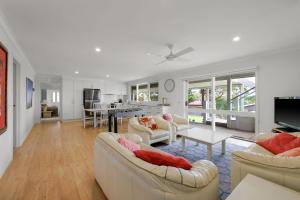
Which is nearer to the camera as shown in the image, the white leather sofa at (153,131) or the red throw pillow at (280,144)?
the red throw pillow at (280,144)

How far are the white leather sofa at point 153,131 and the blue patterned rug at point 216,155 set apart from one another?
26 cm

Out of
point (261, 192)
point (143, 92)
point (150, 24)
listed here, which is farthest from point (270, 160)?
point (143, 92)

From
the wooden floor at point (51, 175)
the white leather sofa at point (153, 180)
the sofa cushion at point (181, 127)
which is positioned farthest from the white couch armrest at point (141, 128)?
the white leather sofa at point (153, 180)

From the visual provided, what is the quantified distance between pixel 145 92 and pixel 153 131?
4.88m

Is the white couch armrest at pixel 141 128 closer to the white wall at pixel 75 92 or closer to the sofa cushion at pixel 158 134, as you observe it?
the sofa cushion at pixel 158 134

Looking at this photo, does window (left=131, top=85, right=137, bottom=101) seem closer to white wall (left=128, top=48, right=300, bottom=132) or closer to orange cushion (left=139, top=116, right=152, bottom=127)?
orange cushion (left=139, top=116, right=152, bottom=127)

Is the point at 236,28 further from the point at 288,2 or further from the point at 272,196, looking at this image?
the point at 272,196

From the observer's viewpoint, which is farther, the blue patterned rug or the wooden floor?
the blue patterned rug

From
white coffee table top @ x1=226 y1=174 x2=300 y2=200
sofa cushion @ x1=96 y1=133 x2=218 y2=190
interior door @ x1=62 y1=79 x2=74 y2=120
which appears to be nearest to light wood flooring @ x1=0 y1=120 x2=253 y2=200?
sofa cushion @ x1=96 y1=133 x2=218 y2=190

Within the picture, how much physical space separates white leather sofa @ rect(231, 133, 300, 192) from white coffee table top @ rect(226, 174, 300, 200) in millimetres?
194

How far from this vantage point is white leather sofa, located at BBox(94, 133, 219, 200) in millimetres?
935

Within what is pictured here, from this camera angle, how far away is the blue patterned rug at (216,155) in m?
2.00

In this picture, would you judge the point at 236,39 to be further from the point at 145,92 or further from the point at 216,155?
the point at 145,92

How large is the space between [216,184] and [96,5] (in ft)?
7.83
